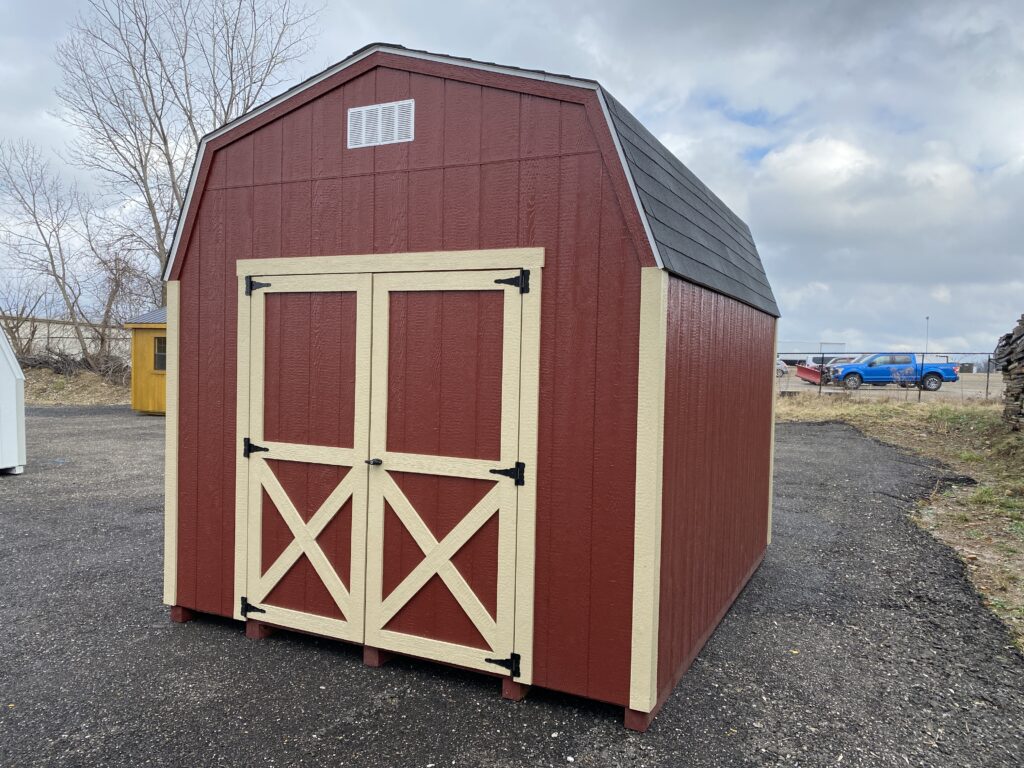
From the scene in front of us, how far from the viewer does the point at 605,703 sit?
331 centimetres

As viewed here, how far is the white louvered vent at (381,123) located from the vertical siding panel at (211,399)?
94cm

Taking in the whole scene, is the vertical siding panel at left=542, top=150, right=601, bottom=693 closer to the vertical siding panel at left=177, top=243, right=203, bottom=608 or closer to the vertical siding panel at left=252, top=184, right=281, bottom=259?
the vertical siding panel at left=252, top=184, right=281, bottom=259

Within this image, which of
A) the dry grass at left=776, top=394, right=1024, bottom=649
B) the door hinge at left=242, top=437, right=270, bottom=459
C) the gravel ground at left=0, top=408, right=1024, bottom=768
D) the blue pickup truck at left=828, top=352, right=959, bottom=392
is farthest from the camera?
the blue pickup truck at left=828, top=352, right=959, bottom=392

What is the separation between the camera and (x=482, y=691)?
3418 millimetres

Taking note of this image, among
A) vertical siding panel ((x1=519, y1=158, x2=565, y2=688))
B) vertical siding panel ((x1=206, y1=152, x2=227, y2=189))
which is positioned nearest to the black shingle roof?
vertical siding panel ((x1=519, y1=158, x2=565, y2=688))

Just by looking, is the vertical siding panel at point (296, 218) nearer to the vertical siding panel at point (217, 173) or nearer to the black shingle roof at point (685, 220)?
the vertical siding panel at point (217, 173)

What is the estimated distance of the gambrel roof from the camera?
3.10 m

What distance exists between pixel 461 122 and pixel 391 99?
446mm

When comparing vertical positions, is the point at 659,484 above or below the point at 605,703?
above

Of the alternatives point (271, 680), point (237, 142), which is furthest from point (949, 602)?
point (237, 142)

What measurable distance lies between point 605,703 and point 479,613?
2.35 feet

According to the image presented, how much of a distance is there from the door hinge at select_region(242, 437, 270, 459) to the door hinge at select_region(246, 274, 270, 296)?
2.67 feet

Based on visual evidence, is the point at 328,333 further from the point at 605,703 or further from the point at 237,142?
the point at 605,703

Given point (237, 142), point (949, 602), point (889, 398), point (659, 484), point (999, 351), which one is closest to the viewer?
point (659, 484)
